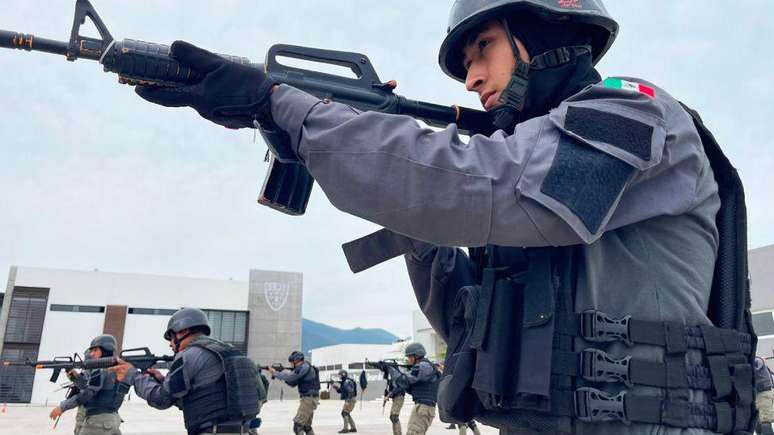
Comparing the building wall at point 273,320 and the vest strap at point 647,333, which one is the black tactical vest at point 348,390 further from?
the building wall at point 273,320

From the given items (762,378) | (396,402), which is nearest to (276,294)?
(396,402)

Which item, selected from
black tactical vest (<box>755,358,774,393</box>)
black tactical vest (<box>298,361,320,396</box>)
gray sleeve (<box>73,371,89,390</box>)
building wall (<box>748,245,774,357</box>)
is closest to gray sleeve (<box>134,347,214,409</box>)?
gray sleeve (<box>73,371,89,390</box>)

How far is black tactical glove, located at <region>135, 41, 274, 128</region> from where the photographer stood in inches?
58.8

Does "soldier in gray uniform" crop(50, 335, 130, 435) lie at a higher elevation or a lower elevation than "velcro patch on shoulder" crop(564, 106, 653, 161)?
lower

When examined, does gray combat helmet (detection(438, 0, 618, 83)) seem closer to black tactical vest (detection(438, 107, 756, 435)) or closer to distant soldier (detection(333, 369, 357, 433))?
black tactical vest (detection(438, 107, 756, 435))

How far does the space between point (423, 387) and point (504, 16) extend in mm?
10227

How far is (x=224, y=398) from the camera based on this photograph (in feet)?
18.9

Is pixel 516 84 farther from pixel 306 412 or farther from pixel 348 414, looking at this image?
pixel 348 414

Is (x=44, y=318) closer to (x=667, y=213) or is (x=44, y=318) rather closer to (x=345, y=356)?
(x=345, y=356)

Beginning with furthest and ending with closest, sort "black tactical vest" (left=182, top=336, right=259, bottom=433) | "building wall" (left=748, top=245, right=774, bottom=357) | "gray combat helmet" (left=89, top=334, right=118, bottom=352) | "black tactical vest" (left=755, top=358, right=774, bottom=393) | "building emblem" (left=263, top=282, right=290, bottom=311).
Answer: "building emblem" (left=263, top=282, right=290, bottom=311) < "building wall" (left=748, top=245, right=774, bottom=357) < "gray combat helmet" (left=89, top=334, right=118, bottom=352) < "black tactical vest" (left=755, top=358, right=774, bottom=393) < "black tactical vest" (left=182, top=336, right=259, bottom=433)

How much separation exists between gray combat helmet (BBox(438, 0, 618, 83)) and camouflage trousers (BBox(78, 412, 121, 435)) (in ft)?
28.8

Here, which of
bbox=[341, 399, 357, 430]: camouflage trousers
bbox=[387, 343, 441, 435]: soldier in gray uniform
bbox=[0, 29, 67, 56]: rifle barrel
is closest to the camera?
bbox=[0, 29, 67, 56]: rifle barrel

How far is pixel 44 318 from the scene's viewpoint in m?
28.7

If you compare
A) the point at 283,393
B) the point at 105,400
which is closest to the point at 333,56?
the point at 105,400
